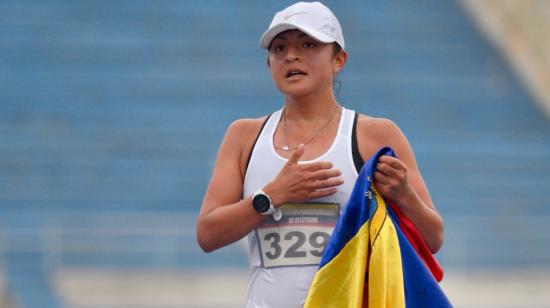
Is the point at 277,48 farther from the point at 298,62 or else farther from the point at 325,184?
the point at 325,184

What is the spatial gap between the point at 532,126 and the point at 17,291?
6565mm

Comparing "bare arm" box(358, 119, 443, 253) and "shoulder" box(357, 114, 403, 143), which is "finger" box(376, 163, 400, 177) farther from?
"shoulder" box(357, 114, 403, 143)

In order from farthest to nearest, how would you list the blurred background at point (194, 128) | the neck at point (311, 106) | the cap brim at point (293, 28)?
1. the blurred background at point (194, 128)
2. the neck at point (311, 106)
3. the cap brim at point (293, 28)

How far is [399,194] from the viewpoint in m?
3.60

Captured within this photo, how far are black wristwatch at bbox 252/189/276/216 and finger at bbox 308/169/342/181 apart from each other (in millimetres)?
132

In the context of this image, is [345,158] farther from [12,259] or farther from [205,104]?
[205,104]

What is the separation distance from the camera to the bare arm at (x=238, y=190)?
3654 millimetres

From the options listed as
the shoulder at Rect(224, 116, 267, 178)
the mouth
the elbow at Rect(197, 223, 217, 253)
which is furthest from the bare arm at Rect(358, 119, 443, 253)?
the elbow at Rect(197, 223, 217, 253)

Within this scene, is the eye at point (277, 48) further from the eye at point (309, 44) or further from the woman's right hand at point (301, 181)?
the woman's right hand at point (301, 181)

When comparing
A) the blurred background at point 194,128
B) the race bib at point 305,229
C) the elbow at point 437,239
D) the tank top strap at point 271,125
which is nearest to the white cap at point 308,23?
the tank top strap at point 271,125

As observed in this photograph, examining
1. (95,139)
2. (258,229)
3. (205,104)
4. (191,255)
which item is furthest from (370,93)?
(258,229)

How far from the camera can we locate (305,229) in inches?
148

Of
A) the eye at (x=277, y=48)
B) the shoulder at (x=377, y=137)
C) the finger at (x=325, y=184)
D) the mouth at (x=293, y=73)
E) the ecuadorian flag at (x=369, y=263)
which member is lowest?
the ecuadorian flag at (x=369, y=263)

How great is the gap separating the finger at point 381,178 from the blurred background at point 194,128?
704 cm
